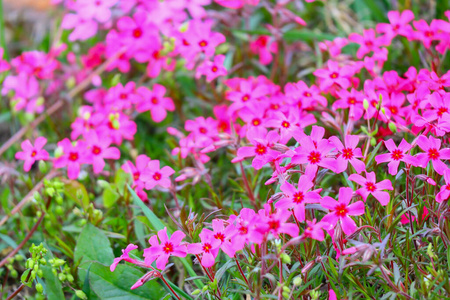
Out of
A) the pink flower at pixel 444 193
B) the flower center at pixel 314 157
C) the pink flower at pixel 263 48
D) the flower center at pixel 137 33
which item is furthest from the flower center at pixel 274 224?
the flower center at pixel 137 33

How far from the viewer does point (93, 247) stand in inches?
87.6

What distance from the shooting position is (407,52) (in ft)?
9.81

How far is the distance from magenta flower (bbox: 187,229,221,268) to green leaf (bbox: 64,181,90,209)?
0.83 m

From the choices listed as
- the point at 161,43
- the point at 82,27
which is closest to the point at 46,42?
the point at 82,27

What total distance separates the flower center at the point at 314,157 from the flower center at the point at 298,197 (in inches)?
6.1

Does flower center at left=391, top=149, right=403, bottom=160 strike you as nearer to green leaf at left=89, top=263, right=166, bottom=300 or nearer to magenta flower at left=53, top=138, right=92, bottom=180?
green leaf at left=89, top=263, right=166, bottom=300

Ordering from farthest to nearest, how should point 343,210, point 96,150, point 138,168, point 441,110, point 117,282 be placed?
point 96,150 → point 138,168 → point 117,282 → point 441,110 → point 343,210

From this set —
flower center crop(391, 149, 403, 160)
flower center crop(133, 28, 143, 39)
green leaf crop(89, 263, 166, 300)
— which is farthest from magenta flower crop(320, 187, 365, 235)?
flower center crop(133, 28, 143, 39)

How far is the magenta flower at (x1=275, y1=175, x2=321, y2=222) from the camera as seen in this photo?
5.66 ft

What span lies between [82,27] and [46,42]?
1028 mm

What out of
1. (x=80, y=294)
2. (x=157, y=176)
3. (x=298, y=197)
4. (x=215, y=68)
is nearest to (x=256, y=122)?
(x=215, y=68)

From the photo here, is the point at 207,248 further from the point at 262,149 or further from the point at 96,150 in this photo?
the point at 96,150

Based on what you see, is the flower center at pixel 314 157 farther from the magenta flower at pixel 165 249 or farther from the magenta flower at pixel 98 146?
the magenta flower at pixel 98 146

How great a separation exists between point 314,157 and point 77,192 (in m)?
1.29
